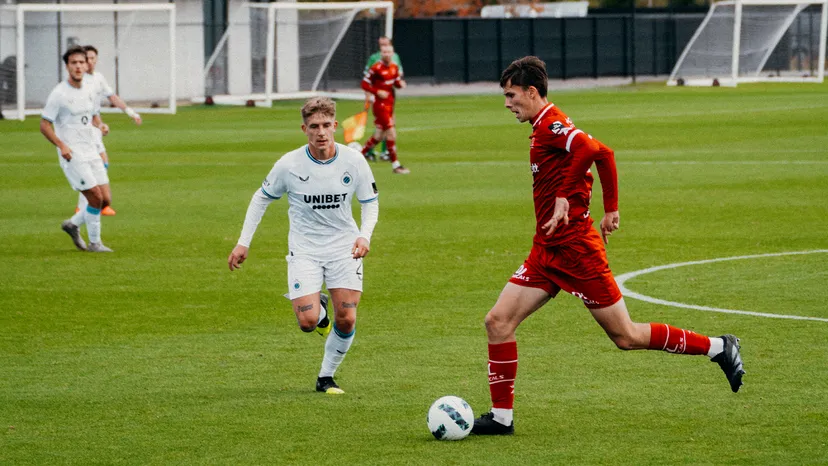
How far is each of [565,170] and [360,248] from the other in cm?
155

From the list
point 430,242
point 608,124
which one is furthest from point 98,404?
point 608,124

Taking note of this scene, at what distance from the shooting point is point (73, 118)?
51.2ft

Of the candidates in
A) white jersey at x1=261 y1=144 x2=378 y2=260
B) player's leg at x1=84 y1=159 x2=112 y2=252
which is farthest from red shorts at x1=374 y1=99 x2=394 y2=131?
Result: white jersey at x1=261 y1=144 x2=378 y2=260

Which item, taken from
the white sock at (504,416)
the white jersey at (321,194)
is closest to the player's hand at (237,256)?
the white jersey at (321,194)

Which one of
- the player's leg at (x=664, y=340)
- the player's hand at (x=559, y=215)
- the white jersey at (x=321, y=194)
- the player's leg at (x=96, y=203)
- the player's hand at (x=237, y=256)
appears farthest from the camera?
the player's leg at (x=96, y=203)

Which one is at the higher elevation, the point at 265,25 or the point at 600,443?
the point at 265,25

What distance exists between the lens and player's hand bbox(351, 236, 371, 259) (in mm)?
8180

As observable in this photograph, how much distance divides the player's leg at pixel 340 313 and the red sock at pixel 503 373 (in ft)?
4.64

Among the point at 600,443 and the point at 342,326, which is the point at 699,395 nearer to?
the point at 600,443

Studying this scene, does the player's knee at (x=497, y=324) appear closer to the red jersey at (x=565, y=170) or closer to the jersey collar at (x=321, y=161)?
the red jersey at (x=565, y=170)

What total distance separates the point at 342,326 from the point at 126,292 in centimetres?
470

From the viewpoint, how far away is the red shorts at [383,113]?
79.5 ft

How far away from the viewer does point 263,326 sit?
1082 centimetres

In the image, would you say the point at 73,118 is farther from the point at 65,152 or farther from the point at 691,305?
the point at 691,305
